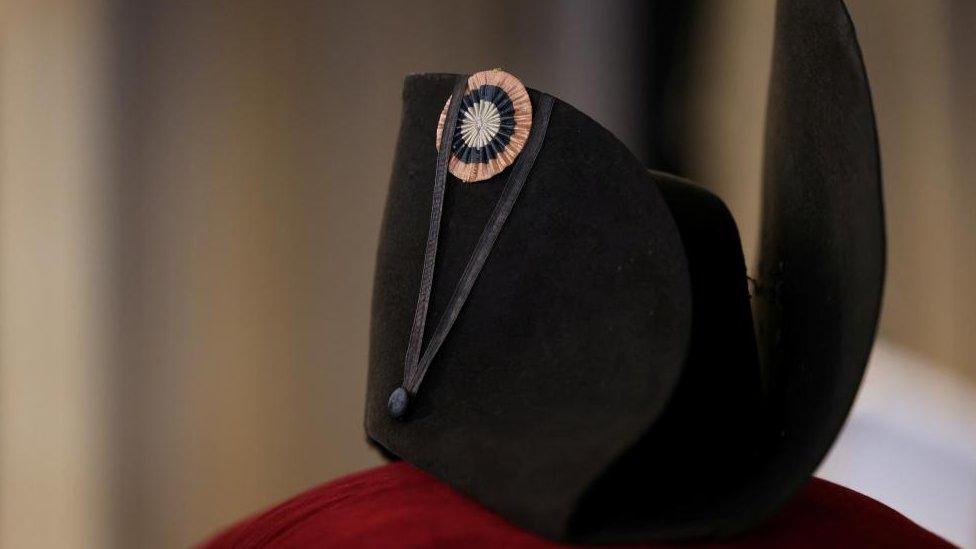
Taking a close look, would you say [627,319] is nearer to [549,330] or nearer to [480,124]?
[549,330]

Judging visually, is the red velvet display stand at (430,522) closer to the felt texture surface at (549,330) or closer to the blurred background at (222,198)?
the felt texture surface at (549,330)

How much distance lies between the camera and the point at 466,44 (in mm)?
1476

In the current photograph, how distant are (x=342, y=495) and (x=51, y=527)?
0.95 m

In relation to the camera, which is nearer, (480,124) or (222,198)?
(480,124)

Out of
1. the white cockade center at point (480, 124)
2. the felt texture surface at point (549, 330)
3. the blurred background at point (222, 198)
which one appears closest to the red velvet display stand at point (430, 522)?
the felt texture surface at point (549, 330)

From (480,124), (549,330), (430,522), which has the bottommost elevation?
(430,522)

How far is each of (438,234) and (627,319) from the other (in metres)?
0.15

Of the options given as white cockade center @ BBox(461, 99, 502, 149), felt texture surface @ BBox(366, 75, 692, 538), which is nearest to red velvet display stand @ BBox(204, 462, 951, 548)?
felt texture surface @ BBox(366, 75, 692, 538)

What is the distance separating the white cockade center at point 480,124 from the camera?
0.59 m

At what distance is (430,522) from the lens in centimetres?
52

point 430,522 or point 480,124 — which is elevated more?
point 480,124

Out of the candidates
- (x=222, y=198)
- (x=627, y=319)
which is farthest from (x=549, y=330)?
(x=222, y=198)

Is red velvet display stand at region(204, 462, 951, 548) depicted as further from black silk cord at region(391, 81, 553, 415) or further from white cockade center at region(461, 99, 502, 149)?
white cockade center at region(461, 99, 502, 149)

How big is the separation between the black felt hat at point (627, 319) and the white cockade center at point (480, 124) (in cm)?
1
